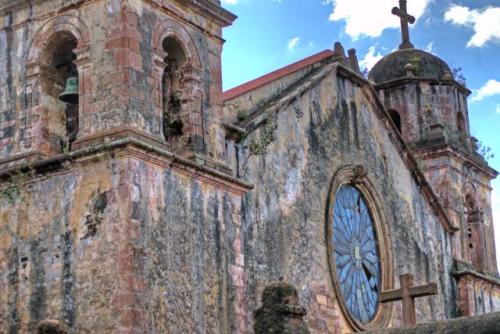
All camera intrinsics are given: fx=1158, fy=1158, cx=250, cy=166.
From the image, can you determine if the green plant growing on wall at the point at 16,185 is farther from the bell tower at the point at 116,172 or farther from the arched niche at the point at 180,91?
the arched niche at the point at 180,91

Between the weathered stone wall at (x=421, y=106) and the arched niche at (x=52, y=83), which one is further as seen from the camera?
the weathered stone wall at (x=421, y=106)

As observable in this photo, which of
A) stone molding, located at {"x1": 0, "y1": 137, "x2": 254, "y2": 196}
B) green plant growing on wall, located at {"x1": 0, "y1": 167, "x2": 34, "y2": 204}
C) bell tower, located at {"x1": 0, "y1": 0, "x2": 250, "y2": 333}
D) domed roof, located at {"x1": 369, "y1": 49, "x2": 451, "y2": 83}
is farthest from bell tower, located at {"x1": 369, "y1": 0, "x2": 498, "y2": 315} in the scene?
green plant growing on wall, located at {"x1": 0, "y1": 167, "x2": 34, "y2": 204}

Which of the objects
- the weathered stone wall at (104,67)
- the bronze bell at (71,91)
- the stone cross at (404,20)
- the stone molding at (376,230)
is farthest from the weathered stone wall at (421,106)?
the bronze bell at (71,91)

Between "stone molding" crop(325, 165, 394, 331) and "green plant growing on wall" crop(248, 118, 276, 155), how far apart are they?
1539 millimetres

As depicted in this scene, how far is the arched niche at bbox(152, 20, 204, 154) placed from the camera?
1377 centimetres

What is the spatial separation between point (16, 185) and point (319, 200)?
15.0 feet

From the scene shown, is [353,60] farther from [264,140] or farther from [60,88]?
[60,88]

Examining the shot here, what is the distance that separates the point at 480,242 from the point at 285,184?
6.71 meters

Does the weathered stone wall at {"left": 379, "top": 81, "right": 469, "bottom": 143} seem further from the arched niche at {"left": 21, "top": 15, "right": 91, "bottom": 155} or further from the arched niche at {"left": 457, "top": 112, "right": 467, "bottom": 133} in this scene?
the arched niche at {"left": 21, "top": 15, "right": 91, "bottom": 155}

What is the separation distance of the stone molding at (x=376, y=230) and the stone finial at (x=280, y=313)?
25.2 feet

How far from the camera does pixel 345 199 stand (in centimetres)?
1691

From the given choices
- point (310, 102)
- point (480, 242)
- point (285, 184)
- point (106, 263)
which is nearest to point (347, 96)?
point (310, 102)

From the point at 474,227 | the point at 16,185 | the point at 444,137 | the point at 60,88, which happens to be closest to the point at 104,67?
the point at 60,88

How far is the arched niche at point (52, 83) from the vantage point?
13.5 m
